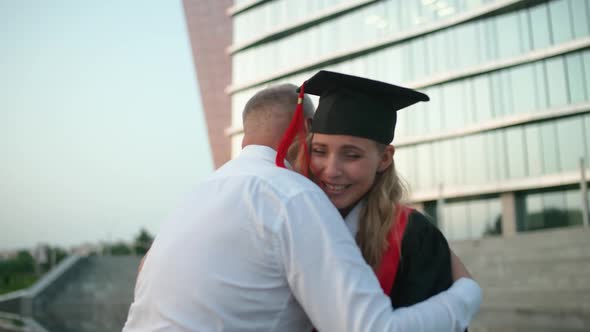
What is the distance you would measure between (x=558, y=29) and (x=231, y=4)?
2200 cm

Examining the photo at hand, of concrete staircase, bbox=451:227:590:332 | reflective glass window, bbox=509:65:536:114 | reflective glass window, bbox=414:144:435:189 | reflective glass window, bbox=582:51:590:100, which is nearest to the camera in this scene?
concrete staircase, bbox=451:227:590:332

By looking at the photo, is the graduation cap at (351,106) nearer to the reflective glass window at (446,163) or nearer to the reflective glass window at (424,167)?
the reflective glass window at (446,163)

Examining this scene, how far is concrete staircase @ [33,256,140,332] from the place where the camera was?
1460cm

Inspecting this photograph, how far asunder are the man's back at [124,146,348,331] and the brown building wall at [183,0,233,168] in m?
41.4

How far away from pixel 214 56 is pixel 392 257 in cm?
4255

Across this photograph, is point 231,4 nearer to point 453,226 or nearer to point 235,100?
point 235,100

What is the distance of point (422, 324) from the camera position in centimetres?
179

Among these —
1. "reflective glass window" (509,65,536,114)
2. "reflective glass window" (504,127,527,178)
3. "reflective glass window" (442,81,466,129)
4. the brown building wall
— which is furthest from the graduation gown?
the brown building wall

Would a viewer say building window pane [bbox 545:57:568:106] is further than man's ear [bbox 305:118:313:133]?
Yes

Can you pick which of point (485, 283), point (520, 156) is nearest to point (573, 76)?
point (520, 156)

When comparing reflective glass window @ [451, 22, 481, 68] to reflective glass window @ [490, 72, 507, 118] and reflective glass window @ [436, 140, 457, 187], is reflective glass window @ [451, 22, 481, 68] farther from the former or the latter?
reflective glass window @ [436, 140, 457, 187]

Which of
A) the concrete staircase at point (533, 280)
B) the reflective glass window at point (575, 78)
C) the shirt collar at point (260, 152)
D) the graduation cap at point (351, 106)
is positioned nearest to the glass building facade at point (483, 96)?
the reflective glass window at point (575, 78)

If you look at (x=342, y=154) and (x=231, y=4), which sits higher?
(x=231, y=4)

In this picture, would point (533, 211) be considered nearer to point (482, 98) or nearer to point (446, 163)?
point (446, 163)
